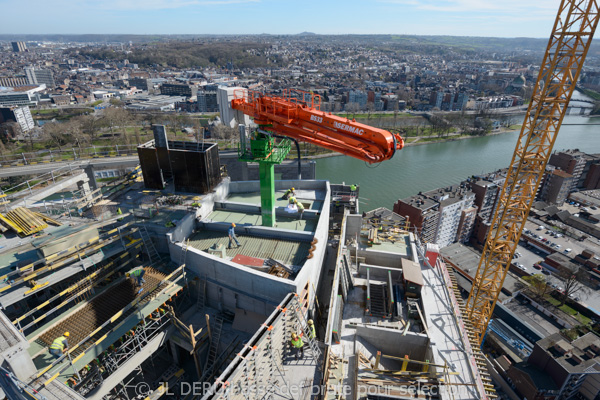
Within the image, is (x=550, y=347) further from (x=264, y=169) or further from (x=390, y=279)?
(x=264, y=169)

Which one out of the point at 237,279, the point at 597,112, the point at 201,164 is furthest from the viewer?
the point at 597,112

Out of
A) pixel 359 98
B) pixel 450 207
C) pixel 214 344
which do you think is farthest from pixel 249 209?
pixel 359 98

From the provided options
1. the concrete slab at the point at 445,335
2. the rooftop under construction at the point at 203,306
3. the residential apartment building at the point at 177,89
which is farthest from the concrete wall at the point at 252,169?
the residential apartment building at the point at 177,89

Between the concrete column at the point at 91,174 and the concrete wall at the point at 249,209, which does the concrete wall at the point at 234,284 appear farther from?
the concrete column at the point at 91,174

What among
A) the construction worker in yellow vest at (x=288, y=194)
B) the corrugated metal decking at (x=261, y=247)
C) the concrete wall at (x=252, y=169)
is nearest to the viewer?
the corrugated metal decking at (x=261, y=247)

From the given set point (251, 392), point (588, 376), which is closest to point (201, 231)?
point (251, 392)

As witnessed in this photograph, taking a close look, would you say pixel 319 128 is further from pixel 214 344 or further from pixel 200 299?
pixel 214 344
